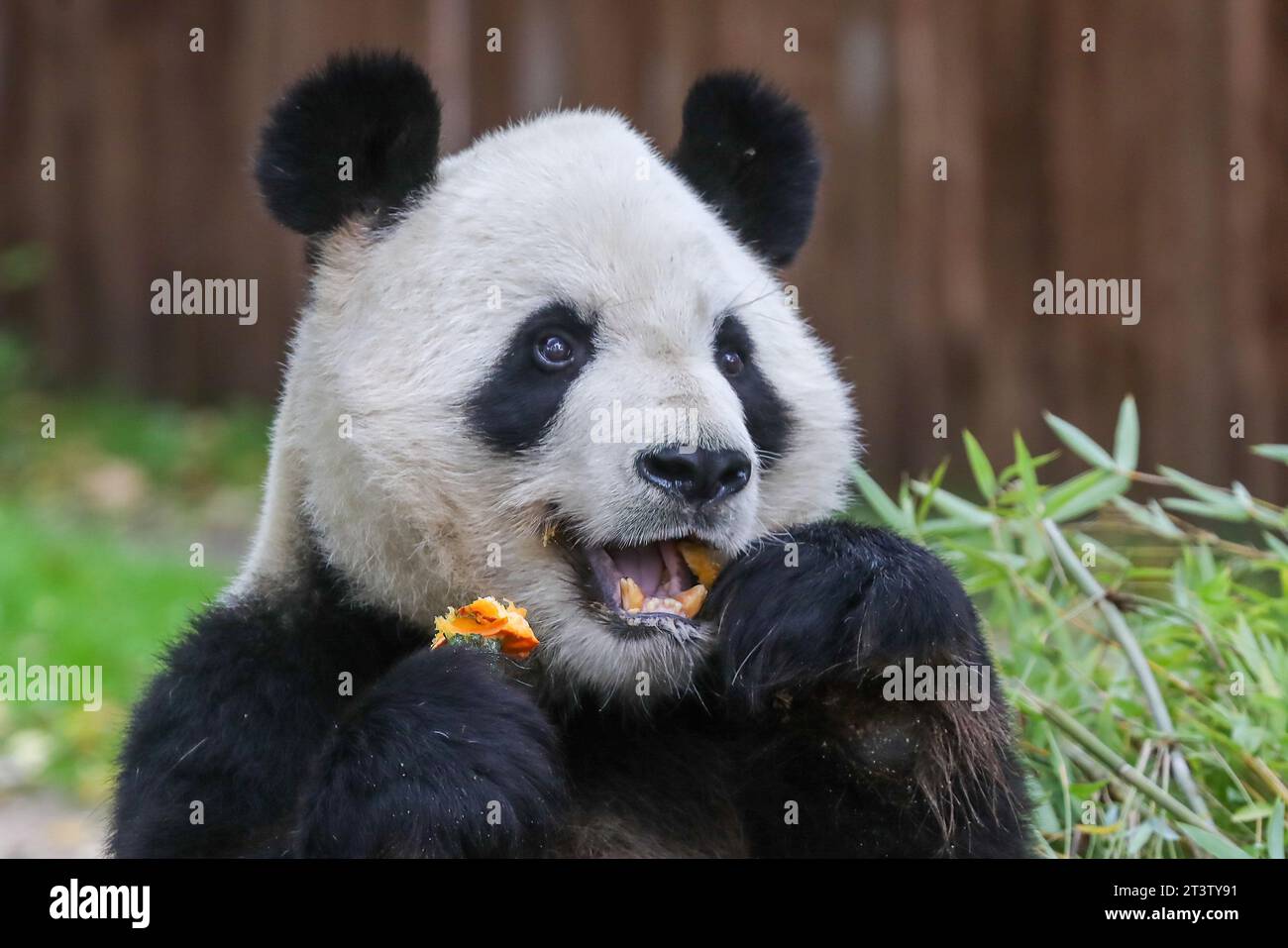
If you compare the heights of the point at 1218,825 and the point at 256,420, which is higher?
the point at 256,420

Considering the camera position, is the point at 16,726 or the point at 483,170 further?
the point at 16,726

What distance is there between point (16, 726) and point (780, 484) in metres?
4.23

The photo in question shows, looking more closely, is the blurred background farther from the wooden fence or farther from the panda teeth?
the panda teeth

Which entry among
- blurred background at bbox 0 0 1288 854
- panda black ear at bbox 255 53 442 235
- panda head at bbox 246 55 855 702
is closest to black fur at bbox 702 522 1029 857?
panda head at bbox 246 55 855 702

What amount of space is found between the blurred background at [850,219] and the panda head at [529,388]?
3910 millimetres

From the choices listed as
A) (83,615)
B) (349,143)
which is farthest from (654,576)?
(83,615)

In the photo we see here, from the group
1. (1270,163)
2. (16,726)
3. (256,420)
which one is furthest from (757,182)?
(256,420)

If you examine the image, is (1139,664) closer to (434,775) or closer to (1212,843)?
(1212,843)

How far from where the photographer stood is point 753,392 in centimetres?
318

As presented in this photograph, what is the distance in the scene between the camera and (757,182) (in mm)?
3615

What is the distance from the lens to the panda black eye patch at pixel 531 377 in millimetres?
2961

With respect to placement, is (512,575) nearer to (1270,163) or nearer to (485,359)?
(485,359)

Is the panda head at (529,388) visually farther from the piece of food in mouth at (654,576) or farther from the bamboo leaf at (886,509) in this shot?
the bamboo leaf at (886,509)
